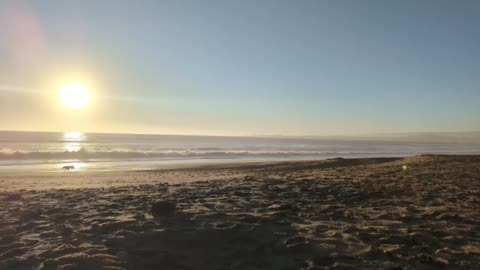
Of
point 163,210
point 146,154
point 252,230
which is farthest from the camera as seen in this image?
point 146,154

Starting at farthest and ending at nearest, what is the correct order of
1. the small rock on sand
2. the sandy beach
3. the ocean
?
the ocean → the small rock on sand → the sandy beach

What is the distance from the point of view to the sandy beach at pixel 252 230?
5121 mm

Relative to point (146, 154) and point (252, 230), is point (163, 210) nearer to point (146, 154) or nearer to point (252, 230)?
point (252, 230)

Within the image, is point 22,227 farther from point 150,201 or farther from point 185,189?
point 185,189

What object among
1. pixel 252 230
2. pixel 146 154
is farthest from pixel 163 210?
pixel 146 154

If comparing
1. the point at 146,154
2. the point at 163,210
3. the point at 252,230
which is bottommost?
the point at 252,230

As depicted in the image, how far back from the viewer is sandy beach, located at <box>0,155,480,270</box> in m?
5.12

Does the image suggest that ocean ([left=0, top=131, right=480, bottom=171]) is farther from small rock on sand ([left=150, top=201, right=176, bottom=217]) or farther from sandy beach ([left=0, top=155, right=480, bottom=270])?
small rock on sand ([left=150, top=201, right=176, bottom=217])

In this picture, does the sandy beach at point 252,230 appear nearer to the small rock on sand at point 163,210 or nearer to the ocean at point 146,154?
the small rock on sand at point 163,210

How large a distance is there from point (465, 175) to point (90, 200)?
1078 cm

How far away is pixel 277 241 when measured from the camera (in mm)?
5848

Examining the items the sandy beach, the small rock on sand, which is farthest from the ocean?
the small rock on sand

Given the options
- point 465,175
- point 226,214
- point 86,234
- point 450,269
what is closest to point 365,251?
point 450,269

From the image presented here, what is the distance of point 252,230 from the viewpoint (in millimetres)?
6375
